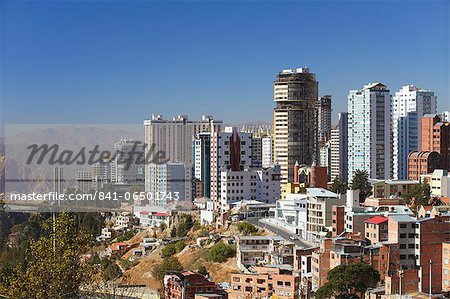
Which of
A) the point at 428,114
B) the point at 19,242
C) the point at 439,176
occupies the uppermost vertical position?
the point at 428,114

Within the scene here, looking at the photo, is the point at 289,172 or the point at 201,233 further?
the point at 289,172

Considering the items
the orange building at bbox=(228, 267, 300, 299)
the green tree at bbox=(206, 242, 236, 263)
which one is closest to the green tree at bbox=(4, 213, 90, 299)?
the orange building at bbox=(228, 267, 300, 299)

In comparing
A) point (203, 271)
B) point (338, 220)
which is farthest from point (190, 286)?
point (338, 220)

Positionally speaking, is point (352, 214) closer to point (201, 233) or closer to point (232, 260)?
point (232, 260)

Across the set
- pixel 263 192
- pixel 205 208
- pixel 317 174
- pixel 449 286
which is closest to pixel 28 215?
pixel 205 208

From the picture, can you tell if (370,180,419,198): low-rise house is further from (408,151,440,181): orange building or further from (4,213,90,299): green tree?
(4,213,90,299): green tree
